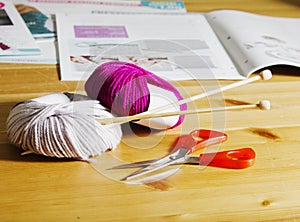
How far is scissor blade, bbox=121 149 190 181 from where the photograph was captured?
79 cm

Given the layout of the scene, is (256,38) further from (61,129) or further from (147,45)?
(61,129)

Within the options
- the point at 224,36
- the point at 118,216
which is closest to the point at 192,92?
the point at 224,36

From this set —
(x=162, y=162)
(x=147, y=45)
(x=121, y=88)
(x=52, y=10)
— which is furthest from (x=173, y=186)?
(x=52, y=10)

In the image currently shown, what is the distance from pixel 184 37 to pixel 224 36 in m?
0.07

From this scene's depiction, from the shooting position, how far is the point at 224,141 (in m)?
0.88

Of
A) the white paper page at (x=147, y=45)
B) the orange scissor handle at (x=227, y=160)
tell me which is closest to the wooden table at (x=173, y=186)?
the orange scissor handle at (x=227, y=160)

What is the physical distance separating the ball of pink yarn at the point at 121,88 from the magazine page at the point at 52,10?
0.75 ft

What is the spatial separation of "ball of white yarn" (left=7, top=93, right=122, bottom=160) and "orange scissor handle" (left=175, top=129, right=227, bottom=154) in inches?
3.7

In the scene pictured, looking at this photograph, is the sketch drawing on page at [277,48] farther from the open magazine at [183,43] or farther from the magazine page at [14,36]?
the magazine page at [14,36]

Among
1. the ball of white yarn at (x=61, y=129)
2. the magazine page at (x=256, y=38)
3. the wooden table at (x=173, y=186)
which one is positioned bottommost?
the magazine page at (x=256, y=38)

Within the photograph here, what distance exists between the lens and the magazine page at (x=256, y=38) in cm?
110

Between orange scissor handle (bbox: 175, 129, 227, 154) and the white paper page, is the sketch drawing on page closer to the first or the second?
the white paper page

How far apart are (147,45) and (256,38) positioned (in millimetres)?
200

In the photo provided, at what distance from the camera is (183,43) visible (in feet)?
3.87
